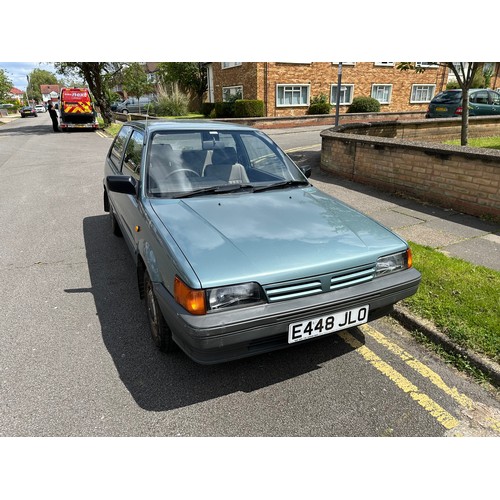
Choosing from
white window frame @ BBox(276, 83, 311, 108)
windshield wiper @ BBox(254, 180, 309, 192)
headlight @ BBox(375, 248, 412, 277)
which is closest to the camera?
headlight @ BBox(375, 248, 412, 277)

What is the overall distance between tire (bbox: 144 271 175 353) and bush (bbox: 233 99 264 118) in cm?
1954

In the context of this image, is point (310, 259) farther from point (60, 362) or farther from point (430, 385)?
point (60, 362)

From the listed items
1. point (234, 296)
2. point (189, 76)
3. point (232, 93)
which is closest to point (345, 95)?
point (232, 93)

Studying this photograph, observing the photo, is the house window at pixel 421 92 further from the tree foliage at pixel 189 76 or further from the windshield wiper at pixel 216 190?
the windshield wiper at pixel 216 190

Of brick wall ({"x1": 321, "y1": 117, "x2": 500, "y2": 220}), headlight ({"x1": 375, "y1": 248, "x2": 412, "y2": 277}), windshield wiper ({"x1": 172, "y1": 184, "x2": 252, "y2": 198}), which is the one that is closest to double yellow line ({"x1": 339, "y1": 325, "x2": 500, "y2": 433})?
headlight ({"x1": 375, "y1": 248, "x2": 412, "y2": 277})

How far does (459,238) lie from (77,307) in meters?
4.73

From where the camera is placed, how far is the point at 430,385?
2508mm

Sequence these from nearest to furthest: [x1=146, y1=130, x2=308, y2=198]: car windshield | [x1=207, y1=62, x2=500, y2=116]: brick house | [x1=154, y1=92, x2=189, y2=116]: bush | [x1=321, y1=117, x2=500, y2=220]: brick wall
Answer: [x1=146, y1=130, x2=308, y2=198]: car windshield
[x1=321, y1=117, x2=500, y2=220]: brick wall
[x1=207, y1=62, x2=500, y2=116]: brick house
[x1=154, y1=92, x2=189, y2=116]: bush

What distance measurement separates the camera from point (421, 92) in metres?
27.1

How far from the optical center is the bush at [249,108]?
67.4 ft

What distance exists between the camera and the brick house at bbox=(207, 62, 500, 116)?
21.7 metres

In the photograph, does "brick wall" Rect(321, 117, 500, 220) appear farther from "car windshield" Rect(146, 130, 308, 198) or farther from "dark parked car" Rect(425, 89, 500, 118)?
"dark parked car" Rect(425, 89, 500, 118)

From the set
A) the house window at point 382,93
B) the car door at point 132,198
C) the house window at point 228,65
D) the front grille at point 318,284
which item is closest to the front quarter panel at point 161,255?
the car door at point 132,198

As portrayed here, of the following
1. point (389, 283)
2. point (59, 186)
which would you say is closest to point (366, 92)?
point (59, 186)
